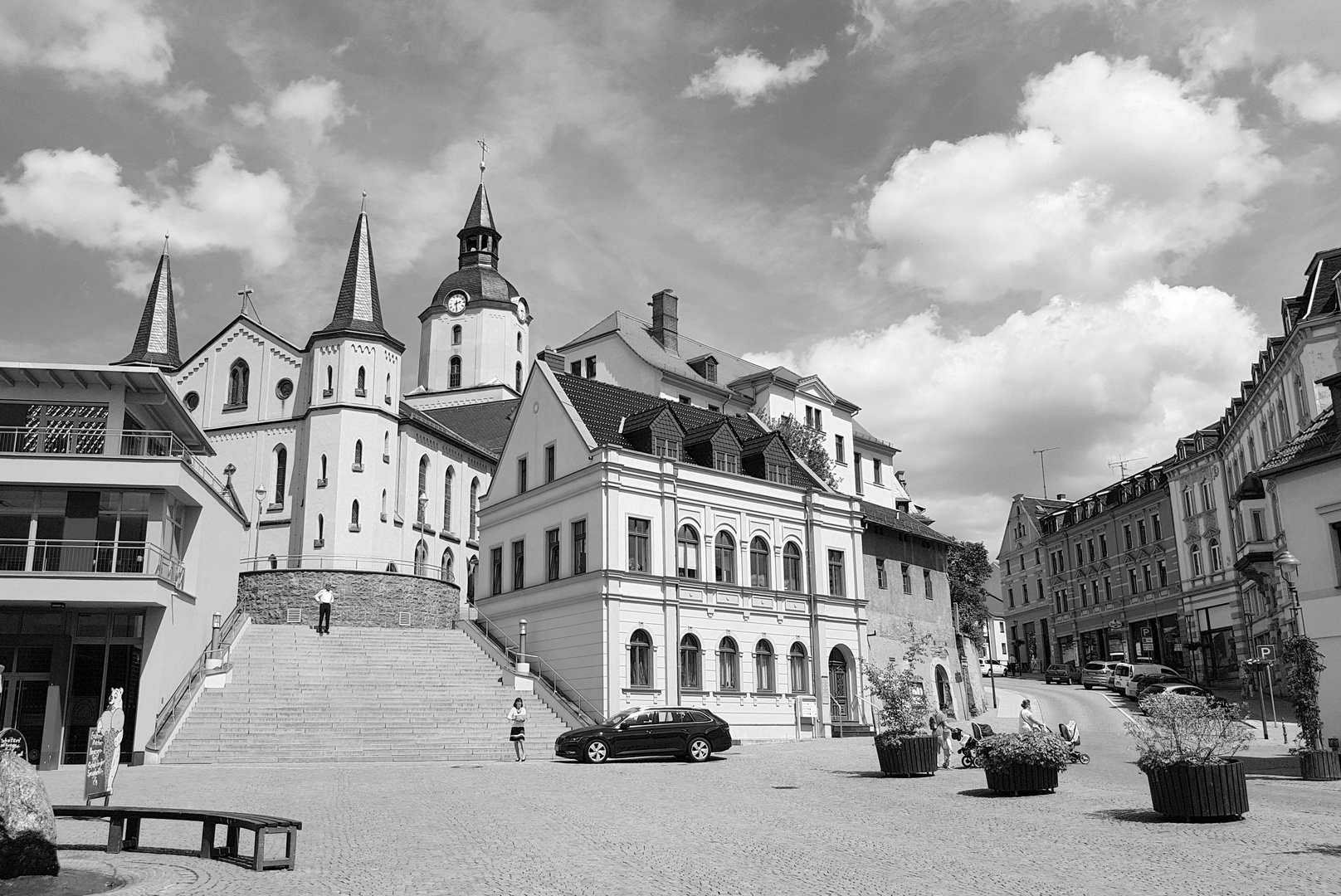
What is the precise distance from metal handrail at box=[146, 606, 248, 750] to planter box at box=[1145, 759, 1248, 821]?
24404mm

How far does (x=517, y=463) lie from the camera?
43.4m

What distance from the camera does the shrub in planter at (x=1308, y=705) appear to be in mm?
22031

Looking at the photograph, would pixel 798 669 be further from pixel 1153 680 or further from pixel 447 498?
pixel 447 498

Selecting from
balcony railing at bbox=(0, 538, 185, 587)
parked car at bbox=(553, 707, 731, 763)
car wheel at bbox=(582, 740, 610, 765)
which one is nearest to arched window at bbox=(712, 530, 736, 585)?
parked car at bbox=(553, 707, 731, 763)

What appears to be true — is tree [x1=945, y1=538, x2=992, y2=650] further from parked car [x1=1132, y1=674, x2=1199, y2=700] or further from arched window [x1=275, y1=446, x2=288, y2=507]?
arched window [x1=275, y1=446, x2=288, y2=507]

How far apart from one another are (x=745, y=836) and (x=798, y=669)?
28.4 meters

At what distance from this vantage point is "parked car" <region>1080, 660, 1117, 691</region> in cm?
6066

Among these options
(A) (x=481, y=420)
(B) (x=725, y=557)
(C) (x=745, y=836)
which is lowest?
(C) (x=745, y=836)

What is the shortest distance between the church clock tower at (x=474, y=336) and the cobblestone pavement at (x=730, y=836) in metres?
58.5

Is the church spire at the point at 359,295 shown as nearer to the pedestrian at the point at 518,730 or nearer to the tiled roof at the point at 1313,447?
the pedestrian at the point at 518,730

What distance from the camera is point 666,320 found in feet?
228

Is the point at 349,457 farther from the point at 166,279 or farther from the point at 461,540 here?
the point at 166,279

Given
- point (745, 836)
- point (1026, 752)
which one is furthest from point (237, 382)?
point (745, 836)

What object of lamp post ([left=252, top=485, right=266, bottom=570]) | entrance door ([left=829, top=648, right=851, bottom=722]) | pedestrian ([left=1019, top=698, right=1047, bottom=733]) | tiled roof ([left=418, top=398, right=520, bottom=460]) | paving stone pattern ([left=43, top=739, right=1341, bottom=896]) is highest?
tiled roof ([left=418, top=398, right=520, bottom=460])
